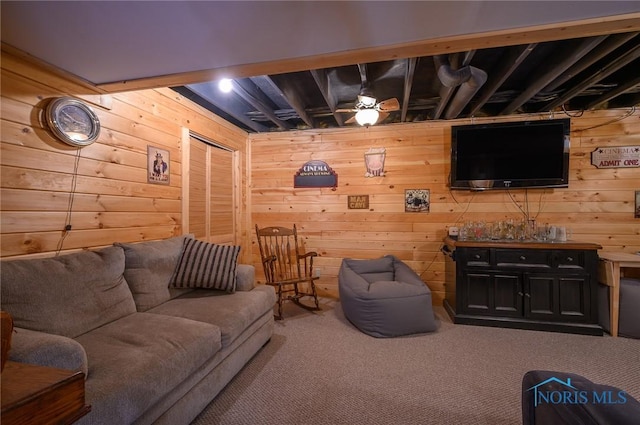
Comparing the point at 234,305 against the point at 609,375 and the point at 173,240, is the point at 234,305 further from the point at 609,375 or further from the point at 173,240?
the point at 609,375

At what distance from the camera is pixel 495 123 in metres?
3.38

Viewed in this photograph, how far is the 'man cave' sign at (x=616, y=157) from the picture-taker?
3.22m

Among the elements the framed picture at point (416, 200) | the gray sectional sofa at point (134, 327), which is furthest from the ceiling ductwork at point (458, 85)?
the gray sectional sofa at point (134, 327)

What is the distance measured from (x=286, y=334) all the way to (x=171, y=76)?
2.45 meters

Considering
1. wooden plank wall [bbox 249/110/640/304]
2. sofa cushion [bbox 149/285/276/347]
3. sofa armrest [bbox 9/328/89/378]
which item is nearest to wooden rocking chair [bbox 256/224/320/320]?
wooden plank wall [bbox 249/110/640/304]

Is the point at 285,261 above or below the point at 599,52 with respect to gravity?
below

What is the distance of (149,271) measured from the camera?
7.09ft

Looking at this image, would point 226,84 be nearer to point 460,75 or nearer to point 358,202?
point 460,75

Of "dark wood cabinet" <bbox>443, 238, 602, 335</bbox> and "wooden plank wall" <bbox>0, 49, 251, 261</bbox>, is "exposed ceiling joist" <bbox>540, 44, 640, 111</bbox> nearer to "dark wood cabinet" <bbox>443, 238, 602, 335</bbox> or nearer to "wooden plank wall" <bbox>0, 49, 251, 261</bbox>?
"dark wood cabinet" <bbox>443, 238, 602, 335</bbox>

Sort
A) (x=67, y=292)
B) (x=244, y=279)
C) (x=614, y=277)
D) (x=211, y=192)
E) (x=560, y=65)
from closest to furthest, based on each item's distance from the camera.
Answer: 1. (x=67, y=292)
2. (x=560, y=65)
3. (x=244, y=279)
4. (x=614, y=277)
5. (x=211, y=192)

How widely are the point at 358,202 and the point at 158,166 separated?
8.04 ft

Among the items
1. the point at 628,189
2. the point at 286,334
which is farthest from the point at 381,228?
the point at 628,189

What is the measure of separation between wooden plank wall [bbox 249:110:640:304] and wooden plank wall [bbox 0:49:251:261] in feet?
4.99

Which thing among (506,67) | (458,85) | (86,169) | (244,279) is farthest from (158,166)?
(506,67)
